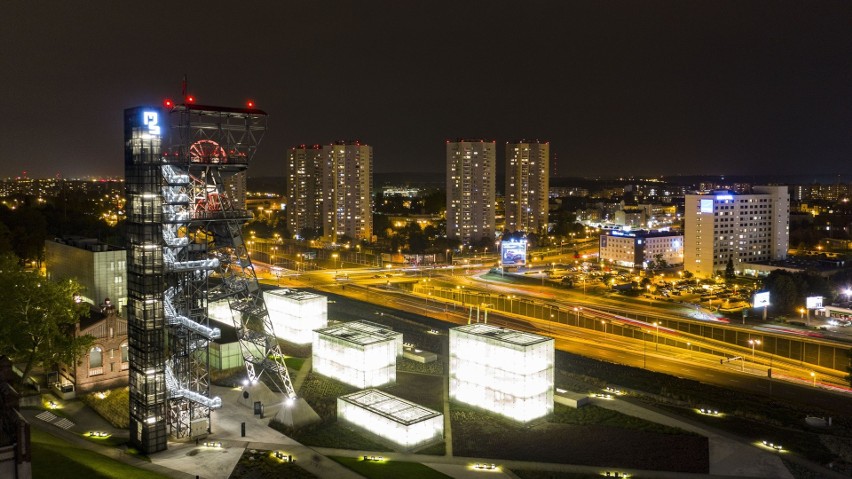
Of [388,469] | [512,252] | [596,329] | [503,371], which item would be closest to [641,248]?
[512,252]

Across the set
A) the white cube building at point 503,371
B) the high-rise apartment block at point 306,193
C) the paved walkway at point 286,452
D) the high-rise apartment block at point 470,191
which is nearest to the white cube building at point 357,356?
the white cube building at point 503,371

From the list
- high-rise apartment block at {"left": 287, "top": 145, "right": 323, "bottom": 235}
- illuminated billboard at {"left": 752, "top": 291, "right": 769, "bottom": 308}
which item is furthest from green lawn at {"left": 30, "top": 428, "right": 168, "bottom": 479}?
high-rise apartment block at {"left": 287, "top": 145, "right": 323, "bottom": 235}

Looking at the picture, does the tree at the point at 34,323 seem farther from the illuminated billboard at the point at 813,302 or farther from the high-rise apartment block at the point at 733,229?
the high-rise apartment block at the point at 733,229

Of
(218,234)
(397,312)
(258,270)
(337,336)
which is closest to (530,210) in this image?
(258,270)

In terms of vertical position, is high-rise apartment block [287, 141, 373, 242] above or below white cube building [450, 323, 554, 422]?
above

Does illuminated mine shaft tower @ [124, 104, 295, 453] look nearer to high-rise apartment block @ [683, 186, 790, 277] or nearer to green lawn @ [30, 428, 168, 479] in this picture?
green lawn @ [30, 428, 168, 479]

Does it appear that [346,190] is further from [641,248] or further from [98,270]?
[98,270]
